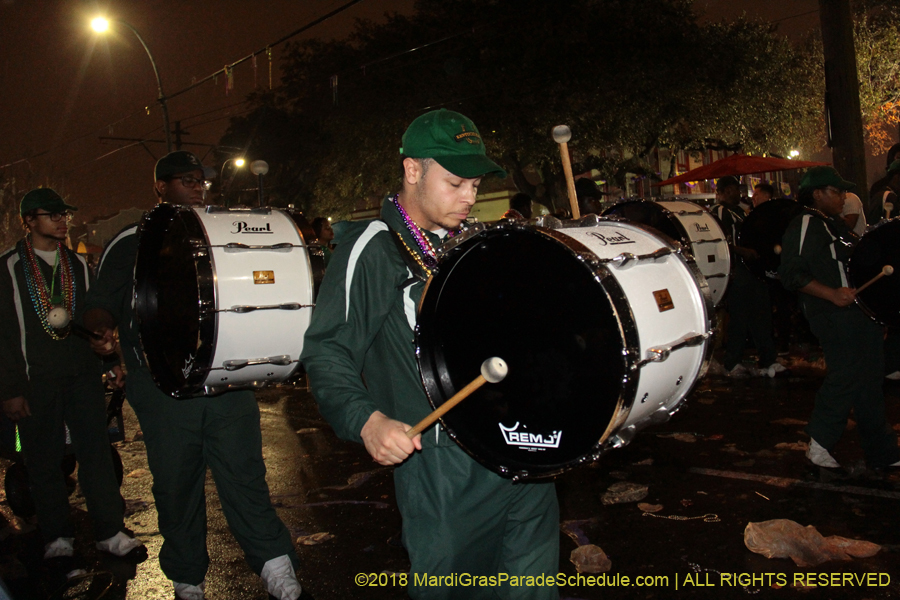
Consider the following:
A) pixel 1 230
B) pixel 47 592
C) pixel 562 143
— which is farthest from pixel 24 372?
pixel 1 230

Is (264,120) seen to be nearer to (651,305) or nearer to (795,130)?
(795,130)

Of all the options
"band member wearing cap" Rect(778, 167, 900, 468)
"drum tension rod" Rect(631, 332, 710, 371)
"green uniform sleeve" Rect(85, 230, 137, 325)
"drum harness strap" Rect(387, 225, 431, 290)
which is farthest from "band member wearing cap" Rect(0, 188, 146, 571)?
"band member wearing cap" Rect(778, 167, 900, 468)

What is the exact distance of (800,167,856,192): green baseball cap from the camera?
18.7ft

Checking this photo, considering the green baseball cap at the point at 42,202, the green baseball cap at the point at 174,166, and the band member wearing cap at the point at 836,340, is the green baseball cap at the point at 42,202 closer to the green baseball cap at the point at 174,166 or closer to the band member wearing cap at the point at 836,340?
the green baseball cap at the point at 174,166

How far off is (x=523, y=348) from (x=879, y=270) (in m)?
4.09

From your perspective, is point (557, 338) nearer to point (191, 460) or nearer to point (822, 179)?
point (191, 460)

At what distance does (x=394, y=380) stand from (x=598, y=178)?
2511cm

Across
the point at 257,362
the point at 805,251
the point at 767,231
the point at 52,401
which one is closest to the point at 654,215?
the point at 767,231

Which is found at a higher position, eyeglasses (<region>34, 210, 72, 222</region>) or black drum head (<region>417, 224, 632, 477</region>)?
eyeglasses (<region>34, 210, 72, 222</region>)

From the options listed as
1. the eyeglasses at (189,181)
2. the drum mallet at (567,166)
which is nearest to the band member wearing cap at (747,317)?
the eyeglasses at (189,181)

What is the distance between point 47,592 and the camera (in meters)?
4.36

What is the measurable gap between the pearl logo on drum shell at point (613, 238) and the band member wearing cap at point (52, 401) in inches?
145

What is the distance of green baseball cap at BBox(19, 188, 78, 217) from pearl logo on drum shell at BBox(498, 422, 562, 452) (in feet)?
13.6

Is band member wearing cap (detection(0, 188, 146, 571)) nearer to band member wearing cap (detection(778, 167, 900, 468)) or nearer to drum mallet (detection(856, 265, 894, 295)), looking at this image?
band member wearing cap (detection(778, 167, 900, 468))
